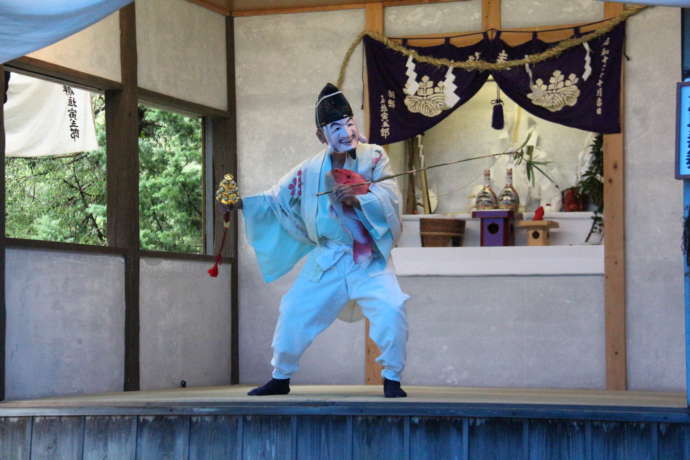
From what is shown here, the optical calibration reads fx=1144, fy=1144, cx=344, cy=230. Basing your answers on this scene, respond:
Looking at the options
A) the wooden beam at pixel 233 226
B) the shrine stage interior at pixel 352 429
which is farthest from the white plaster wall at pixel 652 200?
the wooden beam at pixel 233 226

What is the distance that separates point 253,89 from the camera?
7930 mm

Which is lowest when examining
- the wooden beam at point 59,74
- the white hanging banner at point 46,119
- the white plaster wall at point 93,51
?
the white hanging banner at point 46,119

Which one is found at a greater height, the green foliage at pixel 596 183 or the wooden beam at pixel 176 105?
the wooden beam at pixel 176 105

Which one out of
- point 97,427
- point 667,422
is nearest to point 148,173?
point 97,427

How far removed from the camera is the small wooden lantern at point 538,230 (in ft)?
24.5

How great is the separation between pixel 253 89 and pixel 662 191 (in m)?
2.83

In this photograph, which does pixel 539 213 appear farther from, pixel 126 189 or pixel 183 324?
→ pixel 126 189

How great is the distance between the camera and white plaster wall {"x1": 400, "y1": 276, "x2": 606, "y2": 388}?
7215 millimetres

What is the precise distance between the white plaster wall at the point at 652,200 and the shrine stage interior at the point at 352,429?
246cm

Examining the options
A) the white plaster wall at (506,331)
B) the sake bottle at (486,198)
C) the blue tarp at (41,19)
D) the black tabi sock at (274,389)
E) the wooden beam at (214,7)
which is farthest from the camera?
the sake bottle at (486,198)

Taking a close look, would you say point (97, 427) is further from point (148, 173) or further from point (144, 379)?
point (148, 173)

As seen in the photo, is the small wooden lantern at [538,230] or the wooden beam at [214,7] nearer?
the small wooden lantern at [538,230]

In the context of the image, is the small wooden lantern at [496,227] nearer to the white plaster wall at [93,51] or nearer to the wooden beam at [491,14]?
the wooden beam at [491,14]

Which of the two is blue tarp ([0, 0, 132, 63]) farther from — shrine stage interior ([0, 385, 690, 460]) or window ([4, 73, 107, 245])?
window ([4, 73, 107, 245])
